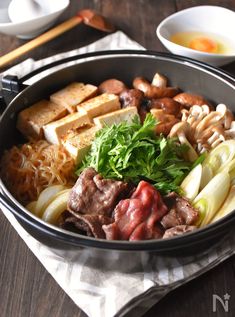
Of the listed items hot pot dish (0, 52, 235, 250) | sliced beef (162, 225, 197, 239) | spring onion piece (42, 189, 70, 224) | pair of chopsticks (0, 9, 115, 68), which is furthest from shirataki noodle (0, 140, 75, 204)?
pair of chopsticks (0, 9, 115, 68)

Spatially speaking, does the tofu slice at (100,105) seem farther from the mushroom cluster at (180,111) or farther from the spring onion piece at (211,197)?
the spring onion piece at (211,197)

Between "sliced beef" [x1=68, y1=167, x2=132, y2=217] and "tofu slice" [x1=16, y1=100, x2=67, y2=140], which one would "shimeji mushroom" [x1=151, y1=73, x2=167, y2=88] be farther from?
"sliced beef" [x1=68, y1=167, x2=132, y2=217]

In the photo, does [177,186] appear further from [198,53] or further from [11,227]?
[198,53]

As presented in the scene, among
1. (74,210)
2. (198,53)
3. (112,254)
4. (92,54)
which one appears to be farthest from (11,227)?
(198,53)

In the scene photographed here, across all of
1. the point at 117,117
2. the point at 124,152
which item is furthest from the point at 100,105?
the point at 124,152

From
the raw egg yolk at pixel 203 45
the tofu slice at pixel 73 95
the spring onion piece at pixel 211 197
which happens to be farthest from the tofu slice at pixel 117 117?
the raw egg yolk at pixel 203 45

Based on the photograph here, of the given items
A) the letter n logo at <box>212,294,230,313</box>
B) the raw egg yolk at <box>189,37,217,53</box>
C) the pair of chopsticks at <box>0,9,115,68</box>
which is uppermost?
the pair of chopsticks at <box>0,9,115,68</box>
